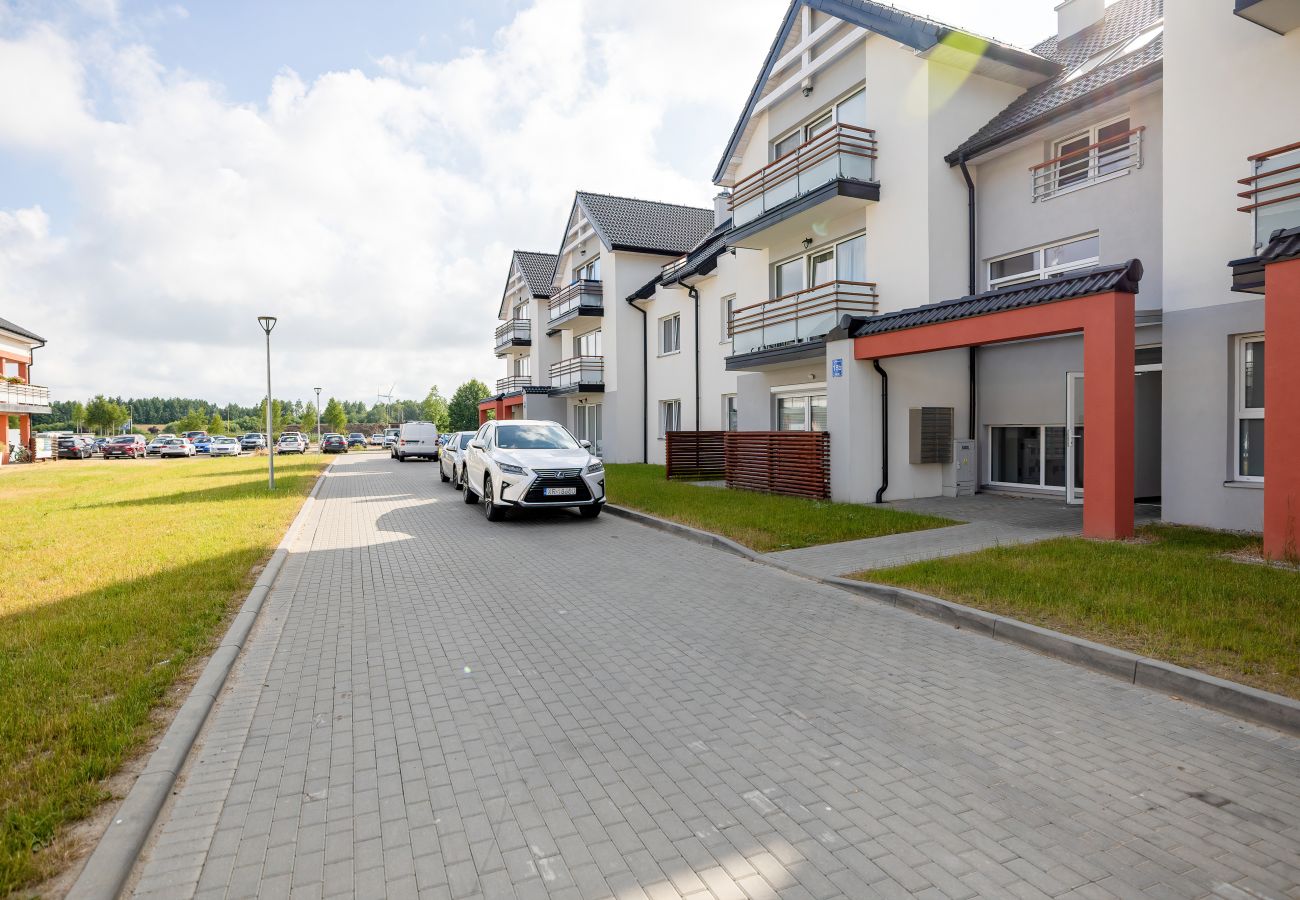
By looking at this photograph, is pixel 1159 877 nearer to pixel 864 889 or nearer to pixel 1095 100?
pixel 864 889

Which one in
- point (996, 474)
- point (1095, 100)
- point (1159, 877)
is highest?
point (1095, 100)

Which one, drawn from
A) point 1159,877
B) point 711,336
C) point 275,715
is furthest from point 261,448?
point 1159,877

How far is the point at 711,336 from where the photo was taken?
22156 mm

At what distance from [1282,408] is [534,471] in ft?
31.7

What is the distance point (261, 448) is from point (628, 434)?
41.6 m

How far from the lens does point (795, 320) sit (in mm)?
15656

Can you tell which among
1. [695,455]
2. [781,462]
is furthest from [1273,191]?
[695,455]

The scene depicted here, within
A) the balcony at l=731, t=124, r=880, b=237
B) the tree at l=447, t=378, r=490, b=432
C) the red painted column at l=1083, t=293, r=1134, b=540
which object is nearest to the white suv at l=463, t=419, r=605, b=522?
the balcony at l=731, t=124, r=880, b=237

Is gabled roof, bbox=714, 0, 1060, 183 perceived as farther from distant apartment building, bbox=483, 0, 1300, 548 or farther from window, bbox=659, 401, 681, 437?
window, bbox=659, 401, 681, 437

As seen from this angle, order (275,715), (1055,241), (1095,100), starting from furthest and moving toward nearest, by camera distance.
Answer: (1055,241) → (1095,100) → (275,715)

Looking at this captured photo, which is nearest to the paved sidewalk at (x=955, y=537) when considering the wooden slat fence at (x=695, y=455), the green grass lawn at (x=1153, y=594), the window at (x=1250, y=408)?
the green grass lawn at (x=1153, y=594)

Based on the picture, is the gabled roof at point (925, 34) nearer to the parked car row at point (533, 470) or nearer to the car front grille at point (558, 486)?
the parked car row at point (533, 470)

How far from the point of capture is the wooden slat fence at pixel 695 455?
19.1 metres

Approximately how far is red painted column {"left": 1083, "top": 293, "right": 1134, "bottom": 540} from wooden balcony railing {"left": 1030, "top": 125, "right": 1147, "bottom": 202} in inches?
163
